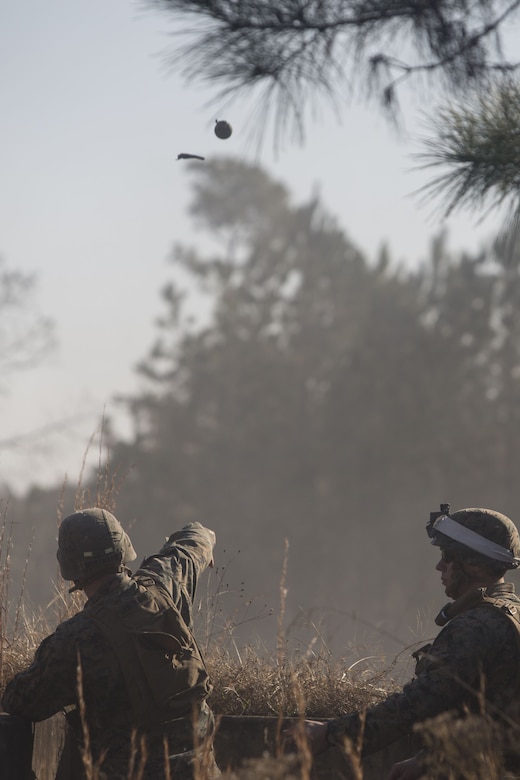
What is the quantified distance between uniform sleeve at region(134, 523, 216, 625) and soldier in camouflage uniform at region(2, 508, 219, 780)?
0.16 meters

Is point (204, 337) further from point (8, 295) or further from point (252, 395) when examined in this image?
A: point (8, 295)

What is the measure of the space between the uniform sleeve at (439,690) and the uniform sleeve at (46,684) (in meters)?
0.93

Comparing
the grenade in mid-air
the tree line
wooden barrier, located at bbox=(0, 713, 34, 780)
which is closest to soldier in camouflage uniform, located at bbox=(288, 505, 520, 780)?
wooden barrier, located at bbox=(0, 713, 34, 780)

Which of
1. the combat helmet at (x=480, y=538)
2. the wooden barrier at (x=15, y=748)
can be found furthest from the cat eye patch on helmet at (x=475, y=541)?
the wooden barrier at (x=15, y=748)

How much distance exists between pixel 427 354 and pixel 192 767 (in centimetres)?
2547

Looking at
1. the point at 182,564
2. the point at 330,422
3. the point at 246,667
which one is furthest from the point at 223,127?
the point at 330,422

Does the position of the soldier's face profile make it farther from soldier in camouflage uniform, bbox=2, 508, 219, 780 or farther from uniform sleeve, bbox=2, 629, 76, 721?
uniform sleeve, bbox=2, 629, 76, 721

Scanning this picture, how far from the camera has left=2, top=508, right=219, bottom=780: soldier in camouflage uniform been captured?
3723 mm

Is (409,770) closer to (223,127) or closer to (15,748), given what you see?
(15,748)

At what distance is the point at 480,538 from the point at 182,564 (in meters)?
1.26

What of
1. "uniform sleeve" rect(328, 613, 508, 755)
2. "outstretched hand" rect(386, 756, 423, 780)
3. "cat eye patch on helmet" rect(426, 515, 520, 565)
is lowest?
"outstretched hand" rect(386, 756, 423, 780)

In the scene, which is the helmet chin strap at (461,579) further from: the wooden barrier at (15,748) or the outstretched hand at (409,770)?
the wooden barrier at (15,748)

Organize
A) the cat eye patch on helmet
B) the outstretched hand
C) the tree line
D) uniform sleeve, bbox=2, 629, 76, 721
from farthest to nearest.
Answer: the tree line, the cat eye patch on helmet, uniform sleeve, bbox=2, 629, 76, 721, the outstretched hand

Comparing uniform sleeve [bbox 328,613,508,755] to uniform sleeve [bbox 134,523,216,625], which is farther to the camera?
uniform sleeve [bbox 134,523,216,625]
